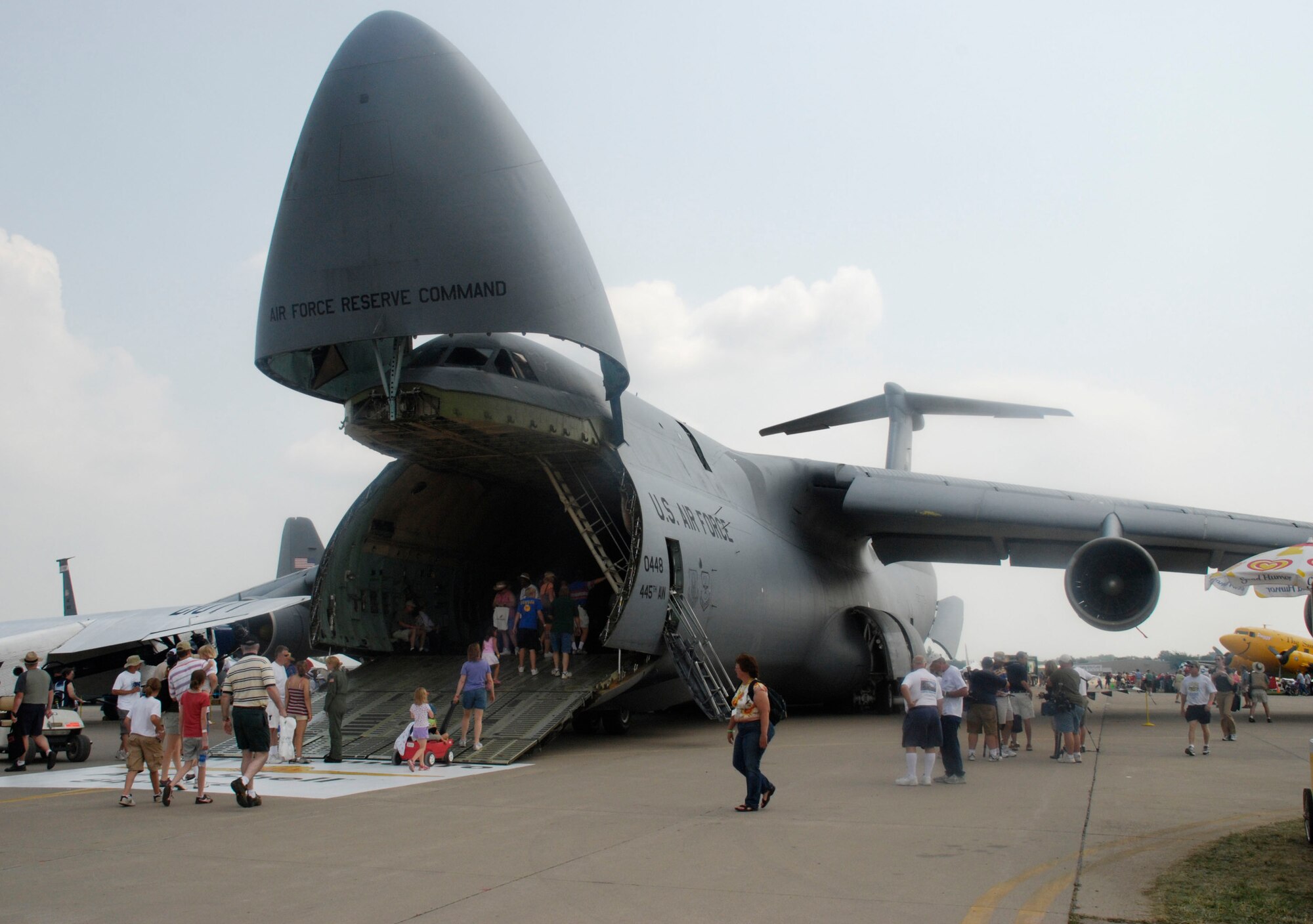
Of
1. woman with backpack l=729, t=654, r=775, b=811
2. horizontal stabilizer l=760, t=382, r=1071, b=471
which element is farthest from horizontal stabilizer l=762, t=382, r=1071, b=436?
woman with backpack l=729, t=654, r=775, b=811

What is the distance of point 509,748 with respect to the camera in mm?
11820

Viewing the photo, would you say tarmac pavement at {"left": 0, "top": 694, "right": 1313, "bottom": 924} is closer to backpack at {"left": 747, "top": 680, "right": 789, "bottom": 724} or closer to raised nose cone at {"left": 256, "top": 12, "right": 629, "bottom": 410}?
backpack at {"left": 747, "top": 680, "right": 789, "bottom": 724}

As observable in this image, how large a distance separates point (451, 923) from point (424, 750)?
6471 millimetres

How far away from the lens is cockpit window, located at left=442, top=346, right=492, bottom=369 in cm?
1244

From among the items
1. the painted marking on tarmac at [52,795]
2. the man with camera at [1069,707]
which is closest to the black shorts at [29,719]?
the painted marking on tarmac at [52,795]

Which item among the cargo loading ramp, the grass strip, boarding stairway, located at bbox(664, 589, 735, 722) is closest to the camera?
the grass strip

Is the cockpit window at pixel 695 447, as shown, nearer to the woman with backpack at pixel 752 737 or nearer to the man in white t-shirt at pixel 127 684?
the man in white t-shirt at pixel 127 684

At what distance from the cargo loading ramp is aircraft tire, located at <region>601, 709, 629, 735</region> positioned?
909mm

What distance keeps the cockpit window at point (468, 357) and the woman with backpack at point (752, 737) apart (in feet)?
18.8

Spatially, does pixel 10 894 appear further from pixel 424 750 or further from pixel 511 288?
pixel 511 288

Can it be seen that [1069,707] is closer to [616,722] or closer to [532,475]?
[616,722]

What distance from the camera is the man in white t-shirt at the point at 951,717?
10016 millimetres

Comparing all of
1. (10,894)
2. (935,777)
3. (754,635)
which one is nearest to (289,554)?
(754,635)

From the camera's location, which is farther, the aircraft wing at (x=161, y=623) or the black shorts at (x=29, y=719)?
the aircraft wing at (x=161, y=623)
